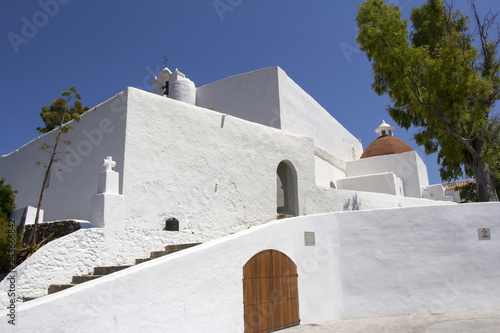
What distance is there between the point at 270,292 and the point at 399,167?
15.4m

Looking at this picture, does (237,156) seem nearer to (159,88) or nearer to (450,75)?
(450,75)

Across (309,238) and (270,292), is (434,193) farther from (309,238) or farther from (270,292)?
(270,292)

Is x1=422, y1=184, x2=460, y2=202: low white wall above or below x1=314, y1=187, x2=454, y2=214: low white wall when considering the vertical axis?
above

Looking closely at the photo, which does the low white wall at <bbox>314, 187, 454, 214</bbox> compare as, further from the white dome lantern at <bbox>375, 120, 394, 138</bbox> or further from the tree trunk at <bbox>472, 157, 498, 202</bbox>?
the white dome lantern at <bbox>375, 120, 394, 138</bbox>

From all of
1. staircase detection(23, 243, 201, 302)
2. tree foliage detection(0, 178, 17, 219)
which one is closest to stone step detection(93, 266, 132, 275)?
staircase detection(23, 243, 201, 302)

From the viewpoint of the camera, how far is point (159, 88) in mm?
20172

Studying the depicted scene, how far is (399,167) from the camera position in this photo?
20.9 metres

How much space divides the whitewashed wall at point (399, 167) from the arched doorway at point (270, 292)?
14.3 metres

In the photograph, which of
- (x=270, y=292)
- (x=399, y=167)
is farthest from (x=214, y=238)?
(x=399, y=167)

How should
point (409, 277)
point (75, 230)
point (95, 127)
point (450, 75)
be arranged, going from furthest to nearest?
point (450, 75), point (95, 127), point (409, 277), point (75, 230)

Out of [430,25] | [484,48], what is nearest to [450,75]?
[484,48]

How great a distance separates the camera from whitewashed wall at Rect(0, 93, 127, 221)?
938 cm

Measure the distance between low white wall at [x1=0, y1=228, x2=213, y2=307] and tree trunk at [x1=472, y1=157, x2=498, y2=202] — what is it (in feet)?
32.4

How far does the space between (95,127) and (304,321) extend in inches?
267
